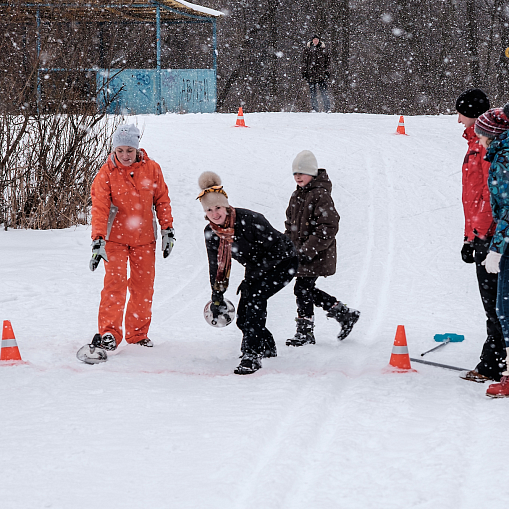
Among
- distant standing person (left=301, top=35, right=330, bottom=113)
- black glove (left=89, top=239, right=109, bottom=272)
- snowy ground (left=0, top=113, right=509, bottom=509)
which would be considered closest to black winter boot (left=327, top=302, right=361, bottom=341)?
snowy ground (left=0, top=113, right=509, bottom=509)

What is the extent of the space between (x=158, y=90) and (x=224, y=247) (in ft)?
49.6

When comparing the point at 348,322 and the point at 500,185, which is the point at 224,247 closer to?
the point at 348,322

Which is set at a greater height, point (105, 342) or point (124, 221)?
point (124, 221)

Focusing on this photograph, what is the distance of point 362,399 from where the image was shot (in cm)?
446

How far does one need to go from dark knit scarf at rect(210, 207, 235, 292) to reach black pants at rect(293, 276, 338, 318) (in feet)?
3.02

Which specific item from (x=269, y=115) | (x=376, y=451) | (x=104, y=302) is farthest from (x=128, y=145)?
(x=269, y=115)

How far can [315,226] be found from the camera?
18.5 ft

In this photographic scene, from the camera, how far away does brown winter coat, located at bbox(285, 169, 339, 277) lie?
556 centimetres

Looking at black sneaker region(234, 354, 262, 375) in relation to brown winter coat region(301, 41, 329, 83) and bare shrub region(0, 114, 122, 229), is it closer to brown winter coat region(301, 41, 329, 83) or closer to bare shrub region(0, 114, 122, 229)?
bare shrub region(0, 114, 122, 229)

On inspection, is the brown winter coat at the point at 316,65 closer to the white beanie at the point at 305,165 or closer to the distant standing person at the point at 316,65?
the distant standing person at the point at 316,65

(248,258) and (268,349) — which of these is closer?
(248,258)

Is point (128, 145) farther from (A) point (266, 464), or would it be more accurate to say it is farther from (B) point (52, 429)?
(A) point (266, 464)

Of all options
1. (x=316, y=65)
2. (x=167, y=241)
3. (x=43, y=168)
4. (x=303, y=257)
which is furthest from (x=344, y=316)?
(x=316, y=65)

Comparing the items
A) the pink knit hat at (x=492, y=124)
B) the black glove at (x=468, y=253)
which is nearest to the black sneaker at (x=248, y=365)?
the black glove at (x=468, y=253)
